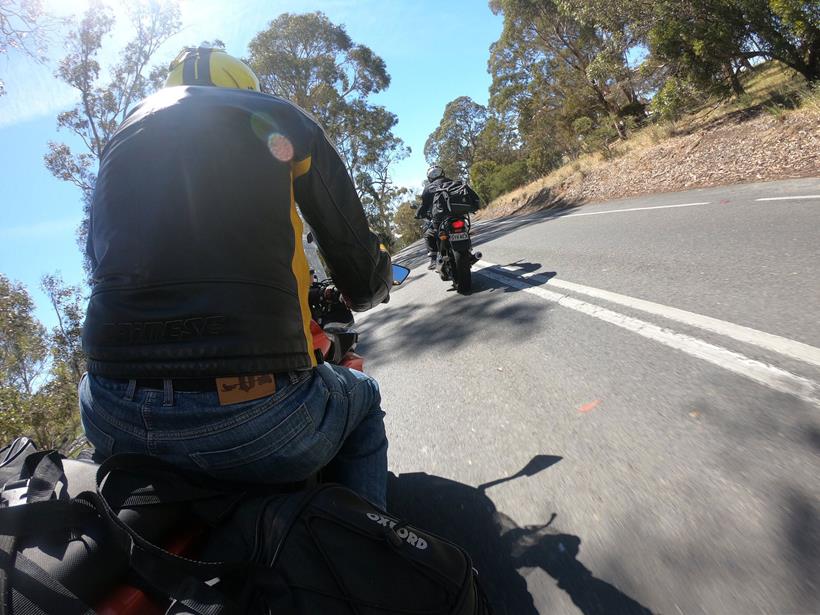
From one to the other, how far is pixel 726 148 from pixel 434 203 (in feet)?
25.6

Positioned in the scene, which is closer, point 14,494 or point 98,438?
point 14,494

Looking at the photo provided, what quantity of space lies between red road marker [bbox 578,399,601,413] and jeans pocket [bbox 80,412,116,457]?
212 cm

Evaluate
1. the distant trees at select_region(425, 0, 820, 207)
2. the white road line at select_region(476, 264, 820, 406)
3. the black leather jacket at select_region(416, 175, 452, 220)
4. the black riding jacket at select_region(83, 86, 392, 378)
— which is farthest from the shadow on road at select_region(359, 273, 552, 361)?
the distant trees at select_region(425, 0, 820, 207)

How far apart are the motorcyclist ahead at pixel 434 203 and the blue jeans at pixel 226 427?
17.5ft

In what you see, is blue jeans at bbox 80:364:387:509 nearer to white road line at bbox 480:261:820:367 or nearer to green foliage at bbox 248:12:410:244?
white road line at bbox 480:261:820:367

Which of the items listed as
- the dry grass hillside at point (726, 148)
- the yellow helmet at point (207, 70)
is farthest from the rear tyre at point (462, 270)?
the dry grass hillside at point (726, 148)

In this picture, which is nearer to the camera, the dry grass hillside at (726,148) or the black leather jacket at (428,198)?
the black leather jacket at (428,198)

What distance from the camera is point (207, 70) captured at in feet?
5.86

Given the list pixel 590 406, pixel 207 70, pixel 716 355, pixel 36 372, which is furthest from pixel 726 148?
pixel 36 372

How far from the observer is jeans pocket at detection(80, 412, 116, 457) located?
1.26m

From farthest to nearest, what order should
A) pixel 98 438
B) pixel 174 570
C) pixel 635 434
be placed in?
pixel 635 434 → pixel 98 438 → pixel 174 570

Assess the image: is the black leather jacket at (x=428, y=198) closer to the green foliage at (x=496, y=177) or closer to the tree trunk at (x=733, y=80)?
the tree trunk at (x=733, y=80)

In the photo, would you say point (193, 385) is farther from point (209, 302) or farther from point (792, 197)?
point (792, 197)

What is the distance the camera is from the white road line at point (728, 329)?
2355 mm
